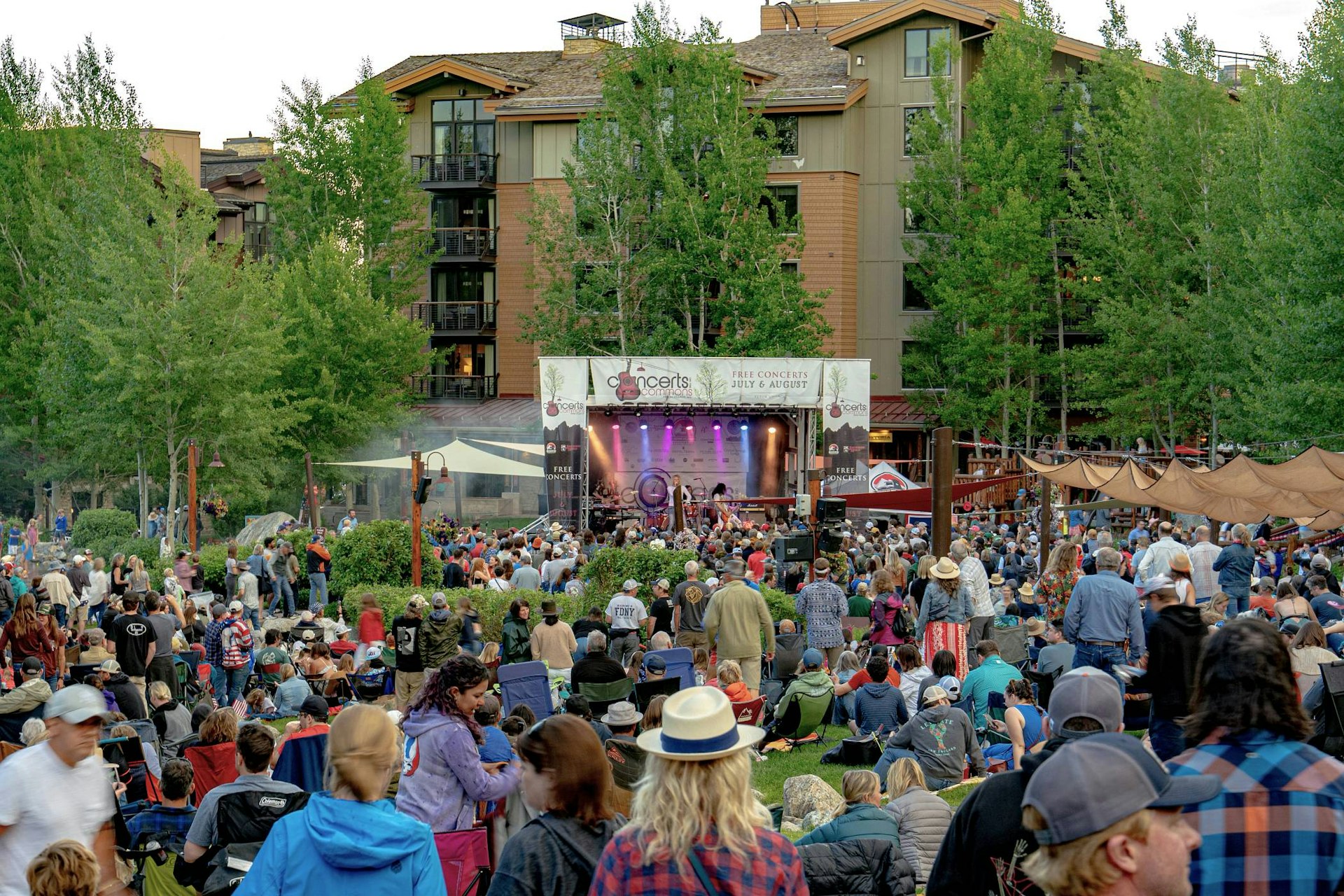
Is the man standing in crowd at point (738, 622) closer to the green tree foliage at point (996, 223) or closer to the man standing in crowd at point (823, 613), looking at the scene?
the man standing in crowd at point (823, 613)

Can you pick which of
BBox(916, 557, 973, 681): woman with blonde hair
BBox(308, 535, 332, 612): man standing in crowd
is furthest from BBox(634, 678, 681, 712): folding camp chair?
BBox(308, 535, 332, 612): man standing in crowd

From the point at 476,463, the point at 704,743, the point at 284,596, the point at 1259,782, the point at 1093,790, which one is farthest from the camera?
the point at 476,463

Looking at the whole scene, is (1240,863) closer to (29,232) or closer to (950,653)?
(950,653)

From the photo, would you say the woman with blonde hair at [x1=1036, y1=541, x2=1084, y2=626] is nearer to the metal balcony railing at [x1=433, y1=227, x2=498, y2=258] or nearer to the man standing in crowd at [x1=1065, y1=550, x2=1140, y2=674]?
the man standing in crowd at [x1=1065, y1=550, x2=1140, y2=674]

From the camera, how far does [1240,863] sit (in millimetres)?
3371

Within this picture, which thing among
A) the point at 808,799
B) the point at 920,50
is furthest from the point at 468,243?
the point at 808,799

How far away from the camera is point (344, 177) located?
45.3 metres

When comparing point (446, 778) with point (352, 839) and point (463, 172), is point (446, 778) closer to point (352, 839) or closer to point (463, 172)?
point (352, 839)

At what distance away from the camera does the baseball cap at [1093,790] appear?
2625 mm

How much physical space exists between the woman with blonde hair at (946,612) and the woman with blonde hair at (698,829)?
9.43 m

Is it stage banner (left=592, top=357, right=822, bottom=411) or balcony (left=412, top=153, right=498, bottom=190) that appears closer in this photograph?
stage banner (left=592, top=357, right=822, bottom=411)

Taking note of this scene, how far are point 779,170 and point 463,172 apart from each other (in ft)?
35.0

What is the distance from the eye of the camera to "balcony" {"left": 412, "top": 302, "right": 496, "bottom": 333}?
48656 mm

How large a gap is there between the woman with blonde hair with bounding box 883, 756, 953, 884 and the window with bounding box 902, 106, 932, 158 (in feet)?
127
